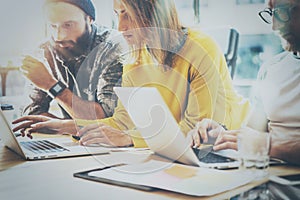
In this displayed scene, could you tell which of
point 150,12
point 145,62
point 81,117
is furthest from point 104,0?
point 81,117

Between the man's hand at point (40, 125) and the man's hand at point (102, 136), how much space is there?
0.08 metres

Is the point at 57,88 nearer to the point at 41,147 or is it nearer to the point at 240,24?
the point at 41,147

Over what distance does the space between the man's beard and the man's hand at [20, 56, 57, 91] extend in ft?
0.35

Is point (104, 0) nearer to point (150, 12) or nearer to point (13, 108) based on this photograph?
point (150, 12)

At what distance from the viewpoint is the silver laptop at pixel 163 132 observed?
1779 millimetres

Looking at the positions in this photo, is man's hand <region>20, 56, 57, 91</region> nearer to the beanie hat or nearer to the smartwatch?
the smartwatch

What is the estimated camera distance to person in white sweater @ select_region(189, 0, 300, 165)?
5.80 ft

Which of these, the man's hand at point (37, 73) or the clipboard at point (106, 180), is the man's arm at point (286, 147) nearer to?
the clipboard at point (106, 180)

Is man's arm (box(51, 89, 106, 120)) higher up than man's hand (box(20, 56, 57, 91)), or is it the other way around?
man's hand (box(20, 56, 57, 91))

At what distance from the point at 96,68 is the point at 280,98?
2.75ft

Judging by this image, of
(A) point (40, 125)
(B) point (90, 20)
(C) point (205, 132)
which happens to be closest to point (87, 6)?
(B) point (90, 20)

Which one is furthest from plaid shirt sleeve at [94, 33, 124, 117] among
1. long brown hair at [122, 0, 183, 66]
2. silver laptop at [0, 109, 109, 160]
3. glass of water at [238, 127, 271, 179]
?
glass of water at [238, 127, 271, 179]

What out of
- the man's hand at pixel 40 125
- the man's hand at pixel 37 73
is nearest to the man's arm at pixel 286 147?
the man's hand at pixel 40 125

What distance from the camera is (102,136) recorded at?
1871 mm
